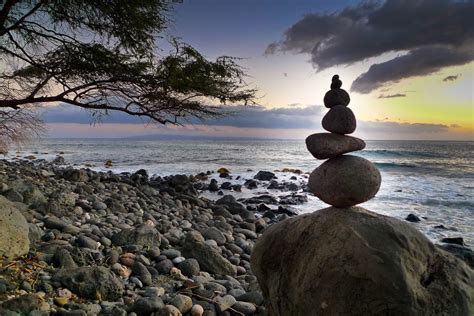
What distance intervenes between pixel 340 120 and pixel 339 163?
41 cm

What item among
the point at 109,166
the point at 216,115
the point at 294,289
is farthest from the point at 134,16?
the point at 109,166

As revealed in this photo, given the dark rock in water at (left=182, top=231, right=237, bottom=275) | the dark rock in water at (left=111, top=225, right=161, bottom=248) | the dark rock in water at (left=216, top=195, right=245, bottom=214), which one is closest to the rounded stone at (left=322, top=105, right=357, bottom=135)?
the dark rock in water at (left=182, top=231, right=237, bottom=275)

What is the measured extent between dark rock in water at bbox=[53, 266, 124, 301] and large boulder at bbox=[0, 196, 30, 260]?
52 cm

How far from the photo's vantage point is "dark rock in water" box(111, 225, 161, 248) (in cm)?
575

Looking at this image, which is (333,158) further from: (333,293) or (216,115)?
(216,115)

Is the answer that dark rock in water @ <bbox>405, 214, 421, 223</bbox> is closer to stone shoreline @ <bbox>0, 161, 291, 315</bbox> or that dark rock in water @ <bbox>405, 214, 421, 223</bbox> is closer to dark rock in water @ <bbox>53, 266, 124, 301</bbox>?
stone shoreline @ <bbox>0, 161, 291, 315</bbox>

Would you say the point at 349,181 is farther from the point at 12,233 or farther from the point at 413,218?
the point at 413,218

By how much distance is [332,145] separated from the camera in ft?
12.0

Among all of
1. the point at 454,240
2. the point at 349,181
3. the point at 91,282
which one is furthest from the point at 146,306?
the point at 454,240

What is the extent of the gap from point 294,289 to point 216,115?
9267 millimetres

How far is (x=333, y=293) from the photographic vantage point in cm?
314

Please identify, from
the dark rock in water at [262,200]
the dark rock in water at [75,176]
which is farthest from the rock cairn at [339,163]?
the dark rock in water at [262,200]

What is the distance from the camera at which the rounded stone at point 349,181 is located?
139 inches

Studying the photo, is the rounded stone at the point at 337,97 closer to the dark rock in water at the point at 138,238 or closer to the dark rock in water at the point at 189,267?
the dark rock in water at the point at 189,267
